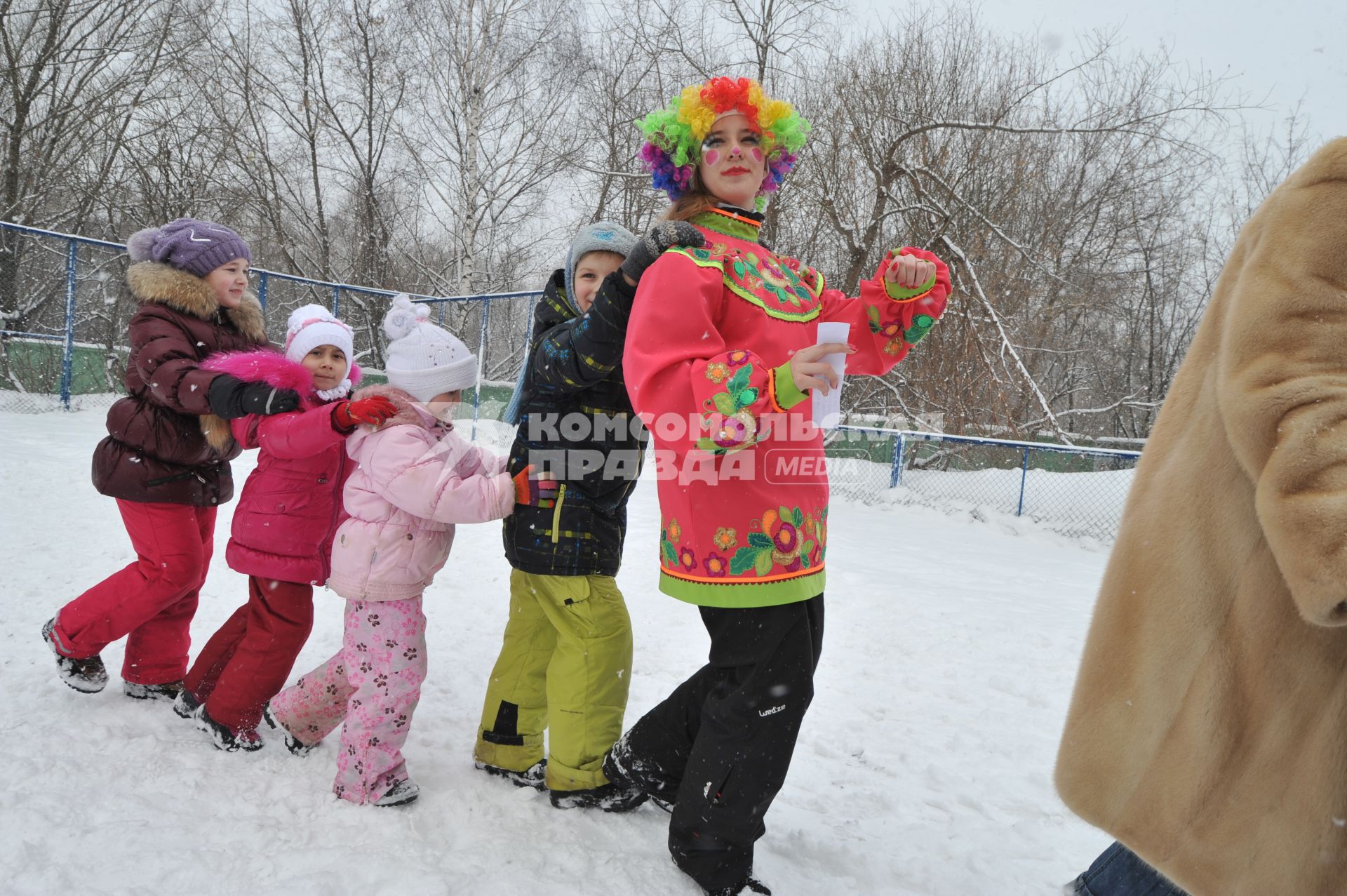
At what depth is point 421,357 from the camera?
8.23 feet

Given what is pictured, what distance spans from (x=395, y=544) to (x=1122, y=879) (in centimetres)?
196

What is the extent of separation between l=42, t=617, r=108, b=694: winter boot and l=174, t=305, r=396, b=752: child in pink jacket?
1.03 ft

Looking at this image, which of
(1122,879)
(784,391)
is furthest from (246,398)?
(1122,879)

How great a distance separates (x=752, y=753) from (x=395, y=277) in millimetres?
19878

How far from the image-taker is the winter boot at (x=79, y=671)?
9.28ft

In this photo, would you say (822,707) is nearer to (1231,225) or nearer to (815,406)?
(815,406)

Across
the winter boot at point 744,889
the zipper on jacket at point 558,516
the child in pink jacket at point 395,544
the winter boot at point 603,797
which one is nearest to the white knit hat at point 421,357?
the child in pink jacket at point 395,544

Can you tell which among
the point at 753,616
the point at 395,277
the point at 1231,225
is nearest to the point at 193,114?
the point at 395,277

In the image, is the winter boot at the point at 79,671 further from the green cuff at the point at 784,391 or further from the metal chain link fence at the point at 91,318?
the metal chain link fence at the point at 91,318

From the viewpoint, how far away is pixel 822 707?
A: 3418 mm

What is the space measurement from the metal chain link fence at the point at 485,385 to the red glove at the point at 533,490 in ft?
24.2

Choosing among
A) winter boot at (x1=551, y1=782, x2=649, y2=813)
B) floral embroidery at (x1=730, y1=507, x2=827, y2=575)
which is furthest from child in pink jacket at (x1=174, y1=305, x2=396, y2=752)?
floral embroidery at (x1=730, y1=507, x2=827, y2=575)

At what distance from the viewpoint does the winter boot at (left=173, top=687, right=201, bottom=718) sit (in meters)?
2.79

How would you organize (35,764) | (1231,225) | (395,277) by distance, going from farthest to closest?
(395,277), (1231,225), (35,764)
